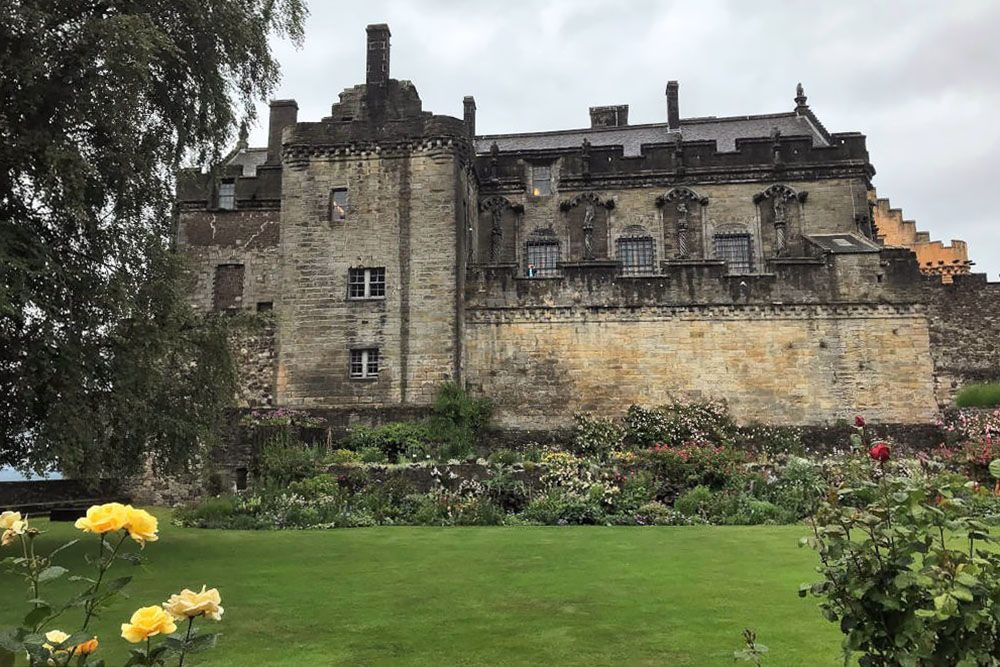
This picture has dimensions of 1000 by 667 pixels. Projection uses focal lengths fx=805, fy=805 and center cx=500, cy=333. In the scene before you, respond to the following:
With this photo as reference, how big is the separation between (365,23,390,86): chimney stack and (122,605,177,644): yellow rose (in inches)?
1070

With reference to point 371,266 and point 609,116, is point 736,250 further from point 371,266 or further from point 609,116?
point 371,266

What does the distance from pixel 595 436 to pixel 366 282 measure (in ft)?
30.5

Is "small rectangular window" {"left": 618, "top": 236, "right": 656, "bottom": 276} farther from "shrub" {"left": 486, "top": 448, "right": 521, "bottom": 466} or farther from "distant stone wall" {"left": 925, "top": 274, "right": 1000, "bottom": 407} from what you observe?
"shrub" {"left": 486, "top": 448, "right": 521, "bottom": 466}

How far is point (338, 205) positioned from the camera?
2808 cm

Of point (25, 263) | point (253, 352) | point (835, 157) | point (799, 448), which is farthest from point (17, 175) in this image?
point (835, 157)

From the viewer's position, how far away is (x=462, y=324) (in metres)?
27.6

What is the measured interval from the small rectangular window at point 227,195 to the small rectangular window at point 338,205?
26.5 feet

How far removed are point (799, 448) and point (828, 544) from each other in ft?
68.2

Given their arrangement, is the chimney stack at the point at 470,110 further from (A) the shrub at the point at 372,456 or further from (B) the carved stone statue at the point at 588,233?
(A) the shrub at the point at 372,456

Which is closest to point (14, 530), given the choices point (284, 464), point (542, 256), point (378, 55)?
point (284, 464)

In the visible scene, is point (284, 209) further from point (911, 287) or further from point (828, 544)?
point (828, 544)

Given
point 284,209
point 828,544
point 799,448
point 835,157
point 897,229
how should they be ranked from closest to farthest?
point 828,544 → point 799,448 → point 284,209 → point 835,157 → point 897,229

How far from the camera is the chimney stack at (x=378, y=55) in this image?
93.5ft

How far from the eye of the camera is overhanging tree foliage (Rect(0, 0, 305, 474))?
1245cm
